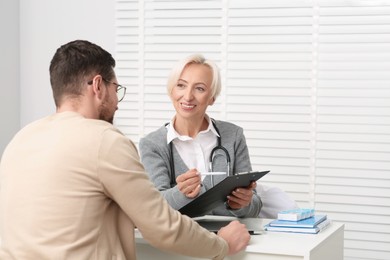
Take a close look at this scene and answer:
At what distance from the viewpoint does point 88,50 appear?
7.50 ft

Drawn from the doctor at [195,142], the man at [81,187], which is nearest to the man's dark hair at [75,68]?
the man at [81,187]

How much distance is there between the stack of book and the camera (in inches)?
104

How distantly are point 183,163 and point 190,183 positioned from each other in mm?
409

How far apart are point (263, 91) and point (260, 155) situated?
0.39 metres

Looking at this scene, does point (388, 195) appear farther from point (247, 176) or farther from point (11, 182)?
point (11, 182)

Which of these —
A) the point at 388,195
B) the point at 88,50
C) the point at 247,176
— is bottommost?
the point at 388,195

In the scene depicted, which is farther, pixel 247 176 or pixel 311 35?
pixel 311 35

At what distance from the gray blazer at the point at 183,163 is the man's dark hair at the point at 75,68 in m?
0.69

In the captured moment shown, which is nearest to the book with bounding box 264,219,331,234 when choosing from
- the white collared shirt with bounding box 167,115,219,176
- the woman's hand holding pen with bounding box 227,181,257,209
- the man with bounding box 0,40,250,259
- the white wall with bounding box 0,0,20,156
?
the woman's hand holding pen with bounding box 227,181,257,209

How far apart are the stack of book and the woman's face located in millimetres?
682

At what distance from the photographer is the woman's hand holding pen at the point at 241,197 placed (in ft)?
9.20

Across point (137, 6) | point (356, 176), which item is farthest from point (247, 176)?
point (137, 6)

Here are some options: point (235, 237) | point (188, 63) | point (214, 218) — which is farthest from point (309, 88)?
A: point (235, 237)

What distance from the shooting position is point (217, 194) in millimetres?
2594
